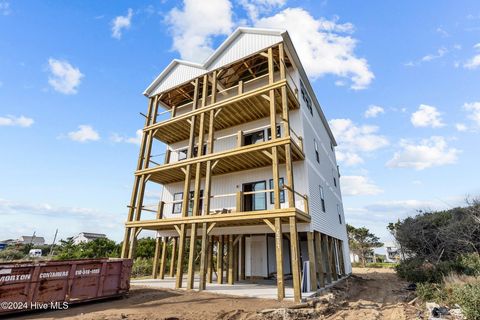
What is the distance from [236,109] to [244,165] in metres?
3.64

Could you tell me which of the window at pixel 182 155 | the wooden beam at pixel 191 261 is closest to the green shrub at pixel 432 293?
the wooden beam at pixel 191 261

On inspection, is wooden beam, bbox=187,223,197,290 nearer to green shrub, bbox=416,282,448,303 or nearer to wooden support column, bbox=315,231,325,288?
wooden support column, bbox=315,231,325,288

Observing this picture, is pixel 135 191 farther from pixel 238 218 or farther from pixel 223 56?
pixel 223 56

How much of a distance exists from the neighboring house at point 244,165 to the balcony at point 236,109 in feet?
0.22

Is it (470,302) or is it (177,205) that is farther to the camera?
(177,205)

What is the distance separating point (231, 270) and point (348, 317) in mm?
7449

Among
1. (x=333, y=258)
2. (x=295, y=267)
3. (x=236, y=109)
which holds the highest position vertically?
(x=236, y=109)

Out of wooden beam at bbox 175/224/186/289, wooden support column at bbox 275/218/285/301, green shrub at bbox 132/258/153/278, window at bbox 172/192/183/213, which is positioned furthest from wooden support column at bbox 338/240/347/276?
green shrub at bbox 132/258/153/278

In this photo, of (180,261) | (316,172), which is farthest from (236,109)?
(180,261)

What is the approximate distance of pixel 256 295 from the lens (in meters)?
11.1

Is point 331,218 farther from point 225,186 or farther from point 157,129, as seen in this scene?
point 157,129

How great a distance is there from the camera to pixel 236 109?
16.3 meters

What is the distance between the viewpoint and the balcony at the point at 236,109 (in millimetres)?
14617

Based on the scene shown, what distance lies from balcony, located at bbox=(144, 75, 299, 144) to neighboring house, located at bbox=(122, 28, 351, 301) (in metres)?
0.07
